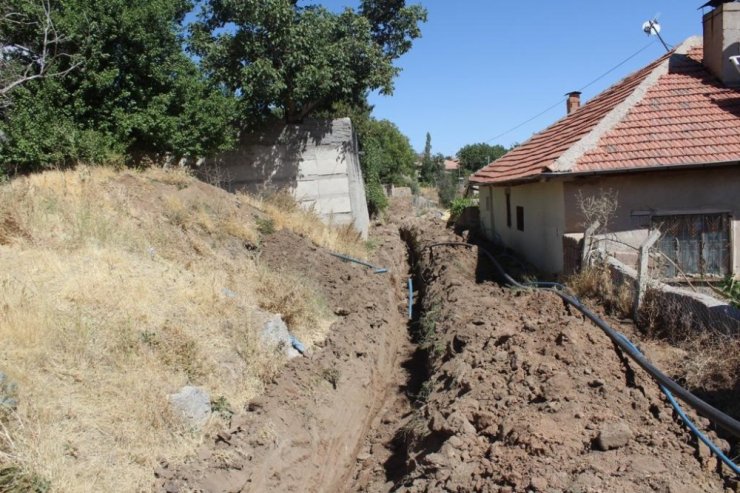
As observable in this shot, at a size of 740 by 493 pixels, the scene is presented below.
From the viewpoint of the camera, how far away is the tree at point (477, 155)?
199 ft

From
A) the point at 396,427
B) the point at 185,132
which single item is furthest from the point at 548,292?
the point at 185,132

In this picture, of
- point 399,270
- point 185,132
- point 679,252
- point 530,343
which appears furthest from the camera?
point 399,270

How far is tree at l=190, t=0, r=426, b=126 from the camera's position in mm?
12656

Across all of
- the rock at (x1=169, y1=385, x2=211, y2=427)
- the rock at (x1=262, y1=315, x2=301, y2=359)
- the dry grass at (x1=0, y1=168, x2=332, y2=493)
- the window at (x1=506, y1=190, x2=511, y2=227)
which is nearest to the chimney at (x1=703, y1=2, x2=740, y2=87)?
the window at (x1=506, y1=190, x2=511, y2=227)

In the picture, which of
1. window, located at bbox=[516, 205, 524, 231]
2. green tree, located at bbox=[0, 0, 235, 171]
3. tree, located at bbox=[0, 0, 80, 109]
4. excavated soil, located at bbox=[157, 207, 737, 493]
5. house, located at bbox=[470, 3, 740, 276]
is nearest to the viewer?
excavated soil, located at bbox=[157, 207, 737, 493]

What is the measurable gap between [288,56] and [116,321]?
8832mm

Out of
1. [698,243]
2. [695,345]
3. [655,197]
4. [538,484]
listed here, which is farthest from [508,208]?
[538,484]

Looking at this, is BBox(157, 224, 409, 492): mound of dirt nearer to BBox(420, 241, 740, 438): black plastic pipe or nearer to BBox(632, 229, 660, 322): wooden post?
BBox(420, 241, 740, 438): black plastic pipe

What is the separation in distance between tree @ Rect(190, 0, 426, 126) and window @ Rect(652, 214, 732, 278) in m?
7.91

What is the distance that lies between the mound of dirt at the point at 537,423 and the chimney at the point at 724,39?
692 centimetres

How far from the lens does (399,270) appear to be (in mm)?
15812

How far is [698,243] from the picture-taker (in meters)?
9.87

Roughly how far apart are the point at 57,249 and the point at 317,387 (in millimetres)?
3688

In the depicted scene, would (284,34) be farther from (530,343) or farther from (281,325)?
(530,343)
